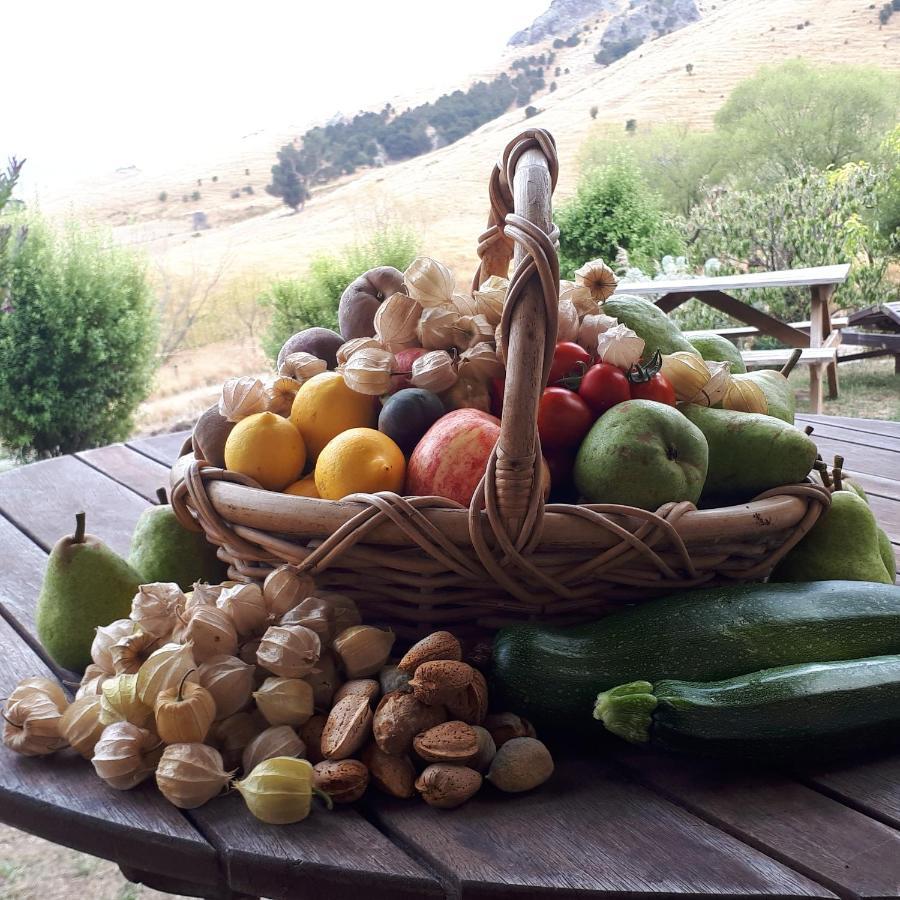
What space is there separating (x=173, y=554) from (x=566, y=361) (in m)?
0.56

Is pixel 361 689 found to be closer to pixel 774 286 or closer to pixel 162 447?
pixel 162 447

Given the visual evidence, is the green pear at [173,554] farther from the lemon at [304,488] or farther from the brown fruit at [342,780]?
the brown fruit at [342,780]

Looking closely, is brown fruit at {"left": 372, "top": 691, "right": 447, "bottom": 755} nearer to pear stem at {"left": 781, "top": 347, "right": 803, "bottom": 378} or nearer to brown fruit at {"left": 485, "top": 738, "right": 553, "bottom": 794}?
brown fruit at {"left": 485, "top": 738, "right": 553, "bottom": 794}

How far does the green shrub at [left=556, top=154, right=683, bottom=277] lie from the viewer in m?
7.58

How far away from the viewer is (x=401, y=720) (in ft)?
2.50

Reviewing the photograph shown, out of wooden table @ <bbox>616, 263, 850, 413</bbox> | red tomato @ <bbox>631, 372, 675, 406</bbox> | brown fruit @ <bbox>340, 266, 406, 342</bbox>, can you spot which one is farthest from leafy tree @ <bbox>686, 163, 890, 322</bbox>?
red tomato @ <bbox>631, 372, 675, 406</bbox>

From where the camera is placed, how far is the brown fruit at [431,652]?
818mm

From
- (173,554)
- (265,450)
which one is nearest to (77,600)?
(173,554)

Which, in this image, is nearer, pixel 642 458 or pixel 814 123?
pixel 642 458

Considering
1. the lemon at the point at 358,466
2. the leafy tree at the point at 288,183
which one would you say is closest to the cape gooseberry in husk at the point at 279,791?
the lemon at the point at 358,466

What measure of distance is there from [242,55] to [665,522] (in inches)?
774

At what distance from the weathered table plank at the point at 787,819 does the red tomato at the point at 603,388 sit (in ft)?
1.37

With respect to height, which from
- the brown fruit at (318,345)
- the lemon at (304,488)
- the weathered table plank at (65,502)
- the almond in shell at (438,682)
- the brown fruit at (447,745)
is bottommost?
the weathered table plank at (65,502)

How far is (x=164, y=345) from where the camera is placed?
9391 mm
